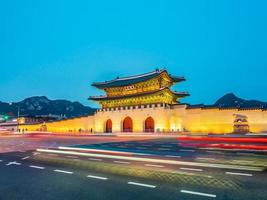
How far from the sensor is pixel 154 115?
153 ft

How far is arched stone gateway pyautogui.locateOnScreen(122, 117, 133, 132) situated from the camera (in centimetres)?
5031

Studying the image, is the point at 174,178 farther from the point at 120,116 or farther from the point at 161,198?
the point at 120,116

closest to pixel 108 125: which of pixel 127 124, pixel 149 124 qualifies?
pixel 127 124

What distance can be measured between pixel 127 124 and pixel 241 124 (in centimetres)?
2302

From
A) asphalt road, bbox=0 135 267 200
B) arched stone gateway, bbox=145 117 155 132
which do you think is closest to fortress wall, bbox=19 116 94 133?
arched stone gateway, bbox=145 117 155 132

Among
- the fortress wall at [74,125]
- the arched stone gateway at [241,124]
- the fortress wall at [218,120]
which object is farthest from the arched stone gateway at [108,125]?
the arched stone gateway at [241,124]

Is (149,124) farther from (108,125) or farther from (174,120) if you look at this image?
(108,125)

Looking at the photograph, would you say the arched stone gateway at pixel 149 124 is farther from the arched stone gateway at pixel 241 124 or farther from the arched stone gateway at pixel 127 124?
Answer: the arched stone gateway at pixel 241 124

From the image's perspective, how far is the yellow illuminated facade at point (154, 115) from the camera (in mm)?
37969

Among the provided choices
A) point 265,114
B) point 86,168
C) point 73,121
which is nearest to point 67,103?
point 73,121

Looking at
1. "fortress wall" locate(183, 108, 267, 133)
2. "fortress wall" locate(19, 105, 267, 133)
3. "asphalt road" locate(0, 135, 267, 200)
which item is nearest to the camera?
"asphalt road" locate(0, 135, 267, 200)

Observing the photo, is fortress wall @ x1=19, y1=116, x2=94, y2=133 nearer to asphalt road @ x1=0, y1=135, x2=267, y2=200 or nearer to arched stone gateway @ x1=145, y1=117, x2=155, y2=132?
arched stone gateway @ x1=145, y1=117, x2=155, y2=132

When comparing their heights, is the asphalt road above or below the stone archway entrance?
above

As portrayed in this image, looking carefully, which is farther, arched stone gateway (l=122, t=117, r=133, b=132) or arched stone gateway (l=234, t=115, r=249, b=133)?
arched stone gateway (l=122, t=117, r=133, b=132)
